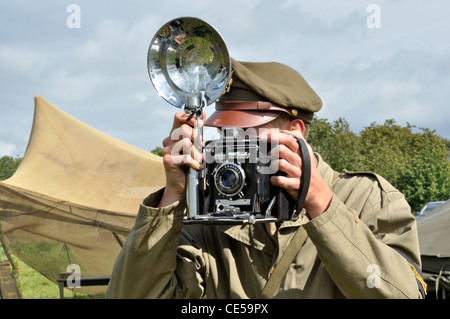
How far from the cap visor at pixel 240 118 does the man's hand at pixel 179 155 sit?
0.95ft

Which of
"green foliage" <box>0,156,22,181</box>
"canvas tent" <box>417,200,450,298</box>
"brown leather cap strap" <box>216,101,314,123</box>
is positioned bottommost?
"canvas tent" <box>417,200,450,298</box>

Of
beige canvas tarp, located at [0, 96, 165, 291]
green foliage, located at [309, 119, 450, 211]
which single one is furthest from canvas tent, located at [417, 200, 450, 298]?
green foliage, located at [309, 119, 450, 211]

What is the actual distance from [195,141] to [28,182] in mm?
7883

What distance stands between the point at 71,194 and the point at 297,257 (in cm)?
760

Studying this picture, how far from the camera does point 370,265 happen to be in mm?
1851

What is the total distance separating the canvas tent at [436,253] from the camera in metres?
5.37

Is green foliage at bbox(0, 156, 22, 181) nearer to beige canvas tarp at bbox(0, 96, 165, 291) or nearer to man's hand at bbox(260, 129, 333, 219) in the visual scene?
beige canvas tarp at bbox(0, 96, 165, 291)

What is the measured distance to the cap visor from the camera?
2271mm

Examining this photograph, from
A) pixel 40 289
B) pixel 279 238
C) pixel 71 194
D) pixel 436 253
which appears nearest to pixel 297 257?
pixel 279 238

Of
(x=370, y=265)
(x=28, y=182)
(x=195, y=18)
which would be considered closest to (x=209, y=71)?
(x=195, y=18)

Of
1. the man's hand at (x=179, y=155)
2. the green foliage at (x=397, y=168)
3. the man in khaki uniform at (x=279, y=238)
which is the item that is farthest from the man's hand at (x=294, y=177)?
the green foliage at (x=397, y=168)

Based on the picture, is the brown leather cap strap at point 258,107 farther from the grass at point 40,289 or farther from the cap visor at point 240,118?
the grass at point 40,289

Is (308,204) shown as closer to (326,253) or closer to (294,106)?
(326,253)

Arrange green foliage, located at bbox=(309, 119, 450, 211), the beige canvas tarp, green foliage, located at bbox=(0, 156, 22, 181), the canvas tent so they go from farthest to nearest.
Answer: green foliage, located at bbox=(0, 156, 22, 181)
green foliage, located at bbox=(309, 119, 450, 211)
the beige canvas tarp
the canvas tent
